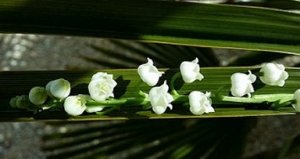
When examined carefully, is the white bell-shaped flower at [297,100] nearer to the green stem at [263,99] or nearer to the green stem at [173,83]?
the green stem at [263,99]

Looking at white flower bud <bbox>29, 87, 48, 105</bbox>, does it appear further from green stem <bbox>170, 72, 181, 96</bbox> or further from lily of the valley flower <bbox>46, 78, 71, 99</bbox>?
green stem <bbox>170, 72, 181, 96</bbox>

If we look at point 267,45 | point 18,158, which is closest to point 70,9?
point 267,45

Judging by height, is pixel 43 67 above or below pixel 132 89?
above

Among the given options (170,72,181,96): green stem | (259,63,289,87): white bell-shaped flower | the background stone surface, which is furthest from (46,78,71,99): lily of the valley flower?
the background stone surface

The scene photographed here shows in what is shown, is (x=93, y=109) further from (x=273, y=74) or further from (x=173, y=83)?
(x=273, y=74)

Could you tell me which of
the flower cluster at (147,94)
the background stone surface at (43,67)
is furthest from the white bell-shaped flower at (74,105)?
the background stone surface at (43,67)

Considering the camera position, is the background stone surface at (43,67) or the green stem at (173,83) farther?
the background stone surface at (43,67)

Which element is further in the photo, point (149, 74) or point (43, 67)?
point (43, 67)

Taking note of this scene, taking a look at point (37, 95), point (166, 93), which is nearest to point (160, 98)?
point (166, 93)
